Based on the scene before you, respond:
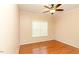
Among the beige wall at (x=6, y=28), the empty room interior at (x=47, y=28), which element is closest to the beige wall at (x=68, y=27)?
the empty room interior at (x=47, y=28)

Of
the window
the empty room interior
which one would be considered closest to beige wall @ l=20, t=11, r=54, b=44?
the empty room interior

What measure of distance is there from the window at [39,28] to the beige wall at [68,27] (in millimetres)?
755

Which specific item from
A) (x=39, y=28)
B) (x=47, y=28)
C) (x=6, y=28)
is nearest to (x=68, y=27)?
(x=47, y=28)

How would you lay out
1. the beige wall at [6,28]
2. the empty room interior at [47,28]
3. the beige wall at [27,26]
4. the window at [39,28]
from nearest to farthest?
the beige wall at [6,28], the empty room interior at [47,28], the beige wall at [27,26], the window at [39,28]

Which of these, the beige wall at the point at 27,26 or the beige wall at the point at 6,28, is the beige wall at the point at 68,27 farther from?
the beige wall at the point at 6,28

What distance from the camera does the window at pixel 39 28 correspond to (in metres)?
Answer: 4.92

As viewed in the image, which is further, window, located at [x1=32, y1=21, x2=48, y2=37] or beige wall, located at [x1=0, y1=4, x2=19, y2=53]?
window, located at [x1=32, y1=21, x2=48, y2=37]

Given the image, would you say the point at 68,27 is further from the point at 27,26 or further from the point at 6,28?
the point at 6,28

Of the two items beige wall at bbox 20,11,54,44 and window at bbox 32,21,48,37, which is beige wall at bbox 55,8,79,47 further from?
beige wall at bbox 20,11,54,44

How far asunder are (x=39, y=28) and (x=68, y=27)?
5.90 feet

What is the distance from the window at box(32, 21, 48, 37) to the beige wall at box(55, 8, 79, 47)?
75 centimetres

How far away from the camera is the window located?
4918 mm
